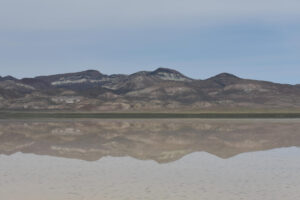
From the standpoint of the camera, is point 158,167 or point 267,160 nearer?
point 158,167

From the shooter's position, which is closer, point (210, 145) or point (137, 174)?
point (137, 174)

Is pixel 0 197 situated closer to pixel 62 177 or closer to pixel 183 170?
pixel 62 177

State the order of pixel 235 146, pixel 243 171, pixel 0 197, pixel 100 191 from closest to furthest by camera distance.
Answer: pixel 0 197 → pixel 100 191 → pixel 243 171 → pixel 235 146

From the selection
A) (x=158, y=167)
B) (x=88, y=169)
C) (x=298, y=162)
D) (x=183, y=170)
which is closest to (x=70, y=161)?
(x=88, y=169)

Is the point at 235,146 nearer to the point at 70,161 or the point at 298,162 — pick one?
the point at 298,162

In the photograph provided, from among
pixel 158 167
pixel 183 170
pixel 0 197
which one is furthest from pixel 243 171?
pixel 0 197

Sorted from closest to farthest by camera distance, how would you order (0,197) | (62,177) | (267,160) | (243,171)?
(0,197) → (62,177) → (243,171) → (267,160)

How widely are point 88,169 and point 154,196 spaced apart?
6.97m

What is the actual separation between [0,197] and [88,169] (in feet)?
22.1

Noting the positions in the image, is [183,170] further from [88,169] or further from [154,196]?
[154,196]

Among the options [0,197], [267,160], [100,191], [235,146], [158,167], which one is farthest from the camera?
[235,146]

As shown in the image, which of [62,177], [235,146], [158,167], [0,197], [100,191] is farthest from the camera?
[235,146]

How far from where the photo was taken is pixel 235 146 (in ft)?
102

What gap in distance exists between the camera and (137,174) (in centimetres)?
1911
